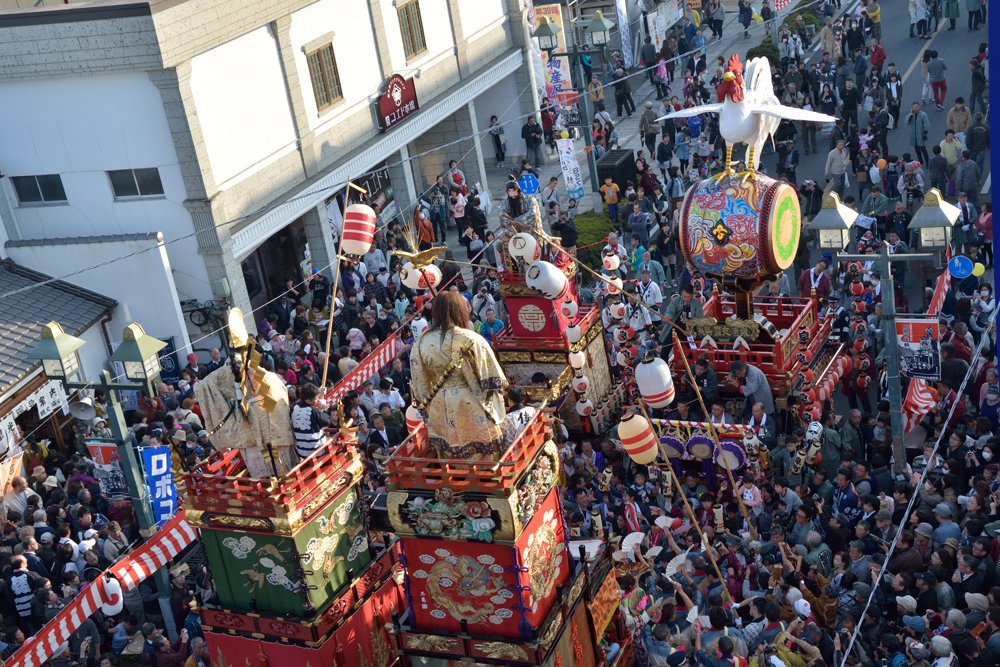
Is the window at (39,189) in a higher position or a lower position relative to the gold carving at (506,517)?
higher

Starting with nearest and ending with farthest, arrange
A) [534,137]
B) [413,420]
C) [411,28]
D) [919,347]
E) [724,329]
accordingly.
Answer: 1. [413,420]
2. [919,347]
3. [724,329]
4. [411,28]
5. [534,137]

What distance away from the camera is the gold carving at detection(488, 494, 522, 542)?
1090cm

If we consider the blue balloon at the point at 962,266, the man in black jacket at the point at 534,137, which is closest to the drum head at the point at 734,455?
the blue balloon at the point at 962,266

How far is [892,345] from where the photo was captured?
51.6 feet

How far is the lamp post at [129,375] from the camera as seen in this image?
1498cm

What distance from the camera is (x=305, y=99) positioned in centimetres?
2678

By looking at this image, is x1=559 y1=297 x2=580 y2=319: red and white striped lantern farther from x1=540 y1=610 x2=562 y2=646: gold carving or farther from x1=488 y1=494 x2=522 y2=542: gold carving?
x1=488 y1=494 x2=522 y2=542: gold carving

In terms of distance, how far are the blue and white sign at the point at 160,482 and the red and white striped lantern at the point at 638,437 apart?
20.9ft

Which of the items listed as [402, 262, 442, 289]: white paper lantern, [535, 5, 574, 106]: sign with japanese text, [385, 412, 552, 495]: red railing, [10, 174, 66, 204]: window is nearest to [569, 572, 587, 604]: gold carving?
[385, 412, 552, 495]: red railing

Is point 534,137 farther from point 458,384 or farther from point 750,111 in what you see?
point 458,384

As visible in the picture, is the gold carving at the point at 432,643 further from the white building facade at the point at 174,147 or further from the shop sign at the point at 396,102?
the shop sign at the point at 396,102

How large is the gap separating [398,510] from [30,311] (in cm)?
1401

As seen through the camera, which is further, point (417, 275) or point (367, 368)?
point (367, 368)

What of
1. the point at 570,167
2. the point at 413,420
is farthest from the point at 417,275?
the point at 570,167
